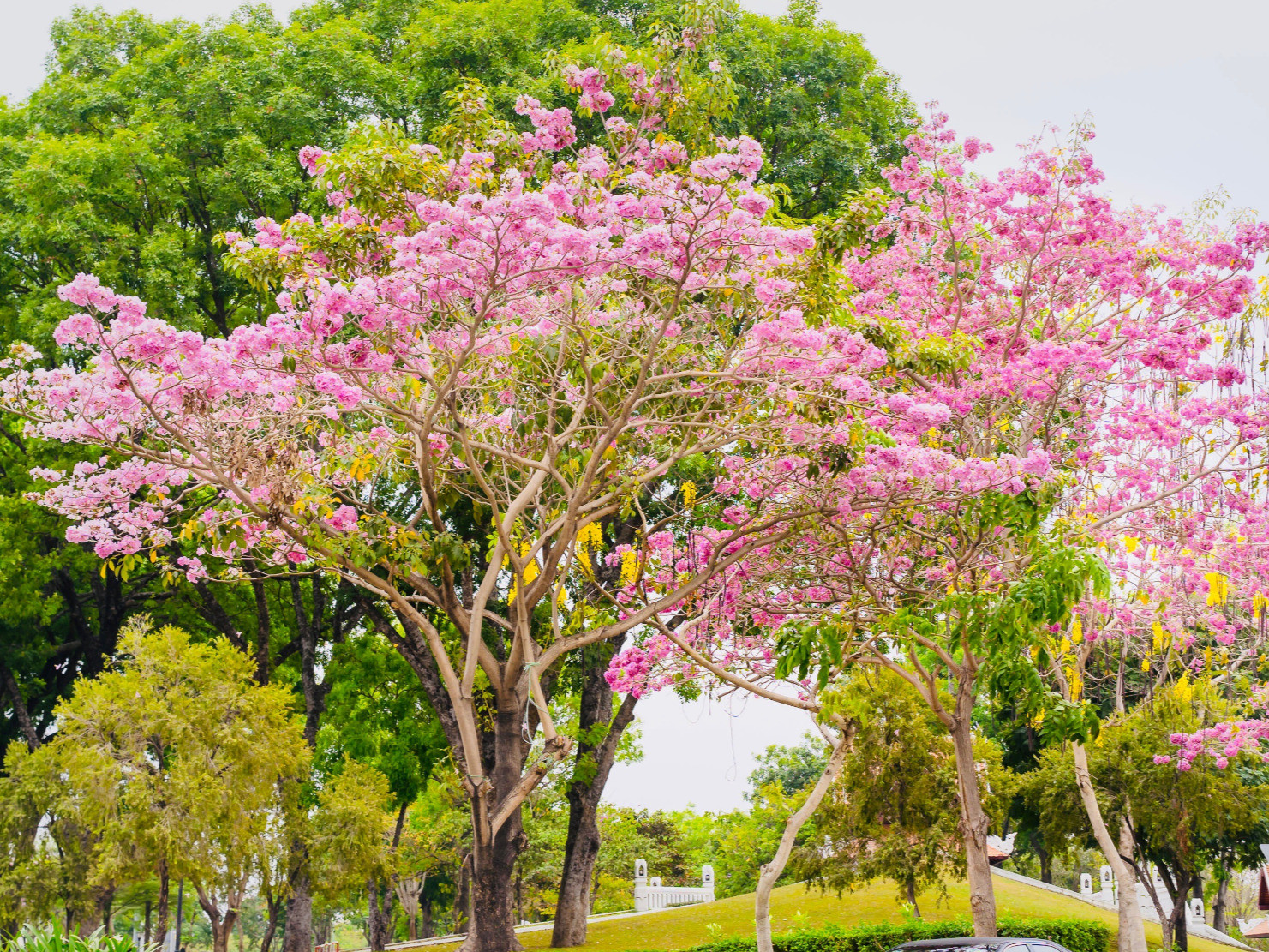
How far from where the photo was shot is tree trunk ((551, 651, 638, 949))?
17.4 metres

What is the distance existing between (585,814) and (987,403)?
9817mm

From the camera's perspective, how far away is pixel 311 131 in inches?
611

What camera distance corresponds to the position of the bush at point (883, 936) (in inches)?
567

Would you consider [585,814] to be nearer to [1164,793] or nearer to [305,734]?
[305,734]

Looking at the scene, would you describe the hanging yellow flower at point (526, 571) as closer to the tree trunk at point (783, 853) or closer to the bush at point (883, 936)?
the tree trunk at point (783, 853)

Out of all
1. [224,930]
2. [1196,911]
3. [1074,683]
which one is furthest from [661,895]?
[1074,683]

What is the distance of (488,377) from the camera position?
9961 millimetres

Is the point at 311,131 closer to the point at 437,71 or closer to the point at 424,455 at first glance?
the point at 437,71

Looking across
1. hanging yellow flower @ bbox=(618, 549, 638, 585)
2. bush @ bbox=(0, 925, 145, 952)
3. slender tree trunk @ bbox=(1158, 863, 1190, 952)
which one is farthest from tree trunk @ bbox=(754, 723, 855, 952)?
slender tree trunk @ bbox=(1158, 863, 1190, 952)

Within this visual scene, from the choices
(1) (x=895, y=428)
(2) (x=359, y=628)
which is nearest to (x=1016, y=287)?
(1) (x=895, y=428)

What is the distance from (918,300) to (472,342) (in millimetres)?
6260

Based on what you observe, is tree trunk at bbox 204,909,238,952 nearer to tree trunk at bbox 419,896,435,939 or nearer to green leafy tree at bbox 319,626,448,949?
green leafy tree at bbox 319,626,448,949

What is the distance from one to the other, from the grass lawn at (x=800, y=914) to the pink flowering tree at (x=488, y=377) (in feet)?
28.4

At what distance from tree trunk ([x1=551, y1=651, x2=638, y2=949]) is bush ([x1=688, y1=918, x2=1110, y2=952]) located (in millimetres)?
2847
